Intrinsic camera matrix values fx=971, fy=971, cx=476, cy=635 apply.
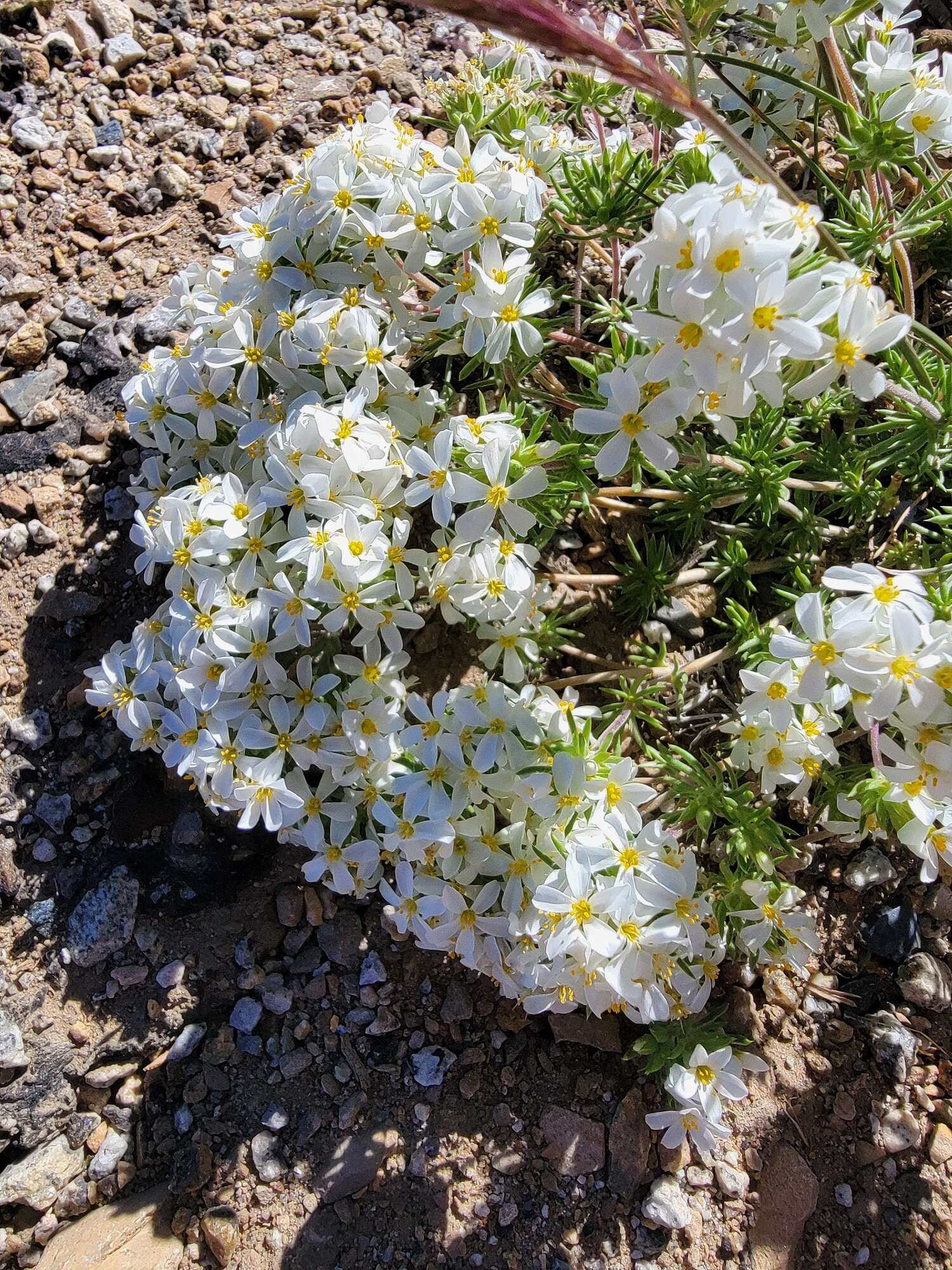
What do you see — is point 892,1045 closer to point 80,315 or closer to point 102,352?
point 102,352

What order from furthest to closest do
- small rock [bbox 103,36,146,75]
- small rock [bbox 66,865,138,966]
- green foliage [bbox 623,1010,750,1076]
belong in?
1. small rock [bbox 103,36,146,75]
2. small rock [bbox 66,865,138,966]
3. green foliage [bbox 623,1010,750,1076]

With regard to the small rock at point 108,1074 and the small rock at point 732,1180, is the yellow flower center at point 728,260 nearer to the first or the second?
the small rock at point 732,1180

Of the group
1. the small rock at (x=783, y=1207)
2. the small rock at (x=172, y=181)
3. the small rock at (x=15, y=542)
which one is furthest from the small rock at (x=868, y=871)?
the small rock at (x=172, y=181)

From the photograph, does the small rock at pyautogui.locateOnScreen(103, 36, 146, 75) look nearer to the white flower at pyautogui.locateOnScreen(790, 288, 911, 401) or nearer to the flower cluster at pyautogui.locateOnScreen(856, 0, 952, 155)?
the flower cluster at pyautogui.locateOnScreen(856, 0, 952, 155)

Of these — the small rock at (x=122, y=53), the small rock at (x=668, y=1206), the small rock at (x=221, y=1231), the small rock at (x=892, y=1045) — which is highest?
the small rock at (x=122, y=53)

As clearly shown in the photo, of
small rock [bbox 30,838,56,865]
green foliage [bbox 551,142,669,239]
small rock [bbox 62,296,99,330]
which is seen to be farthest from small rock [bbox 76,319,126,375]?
green foliage [bbox 551,142,669,239]

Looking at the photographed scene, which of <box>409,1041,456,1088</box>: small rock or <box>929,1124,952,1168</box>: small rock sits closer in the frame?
<box>929,1124,952,1168</box>: small rock
